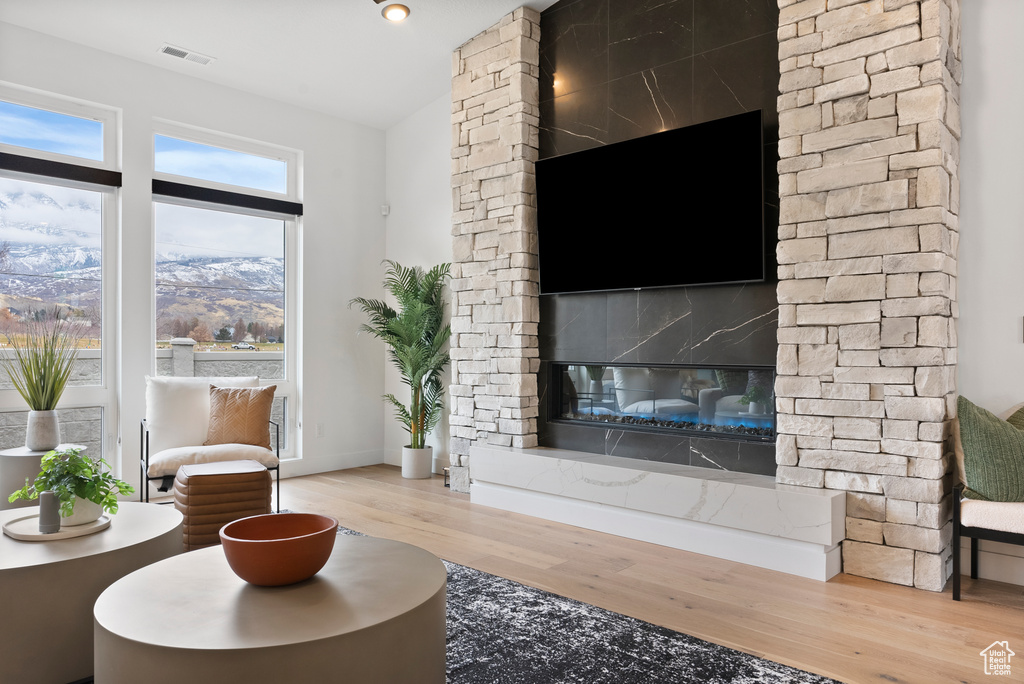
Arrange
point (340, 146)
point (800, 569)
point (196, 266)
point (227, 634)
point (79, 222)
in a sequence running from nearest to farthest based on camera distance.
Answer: point (227, 634), point (800, 569), point (79, 222), point (196, 266), point (340, 146)

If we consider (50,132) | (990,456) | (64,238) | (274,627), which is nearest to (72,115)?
(50,132)

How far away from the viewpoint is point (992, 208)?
10.1 feet

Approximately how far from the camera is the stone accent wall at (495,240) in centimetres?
454

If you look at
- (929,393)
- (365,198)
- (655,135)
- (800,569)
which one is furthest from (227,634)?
(365,198)

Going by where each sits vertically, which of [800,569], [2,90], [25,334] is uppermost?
[2,90]

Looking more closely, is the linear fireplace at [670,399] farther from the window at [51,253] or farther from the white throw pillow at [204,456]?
the window at [51,253]

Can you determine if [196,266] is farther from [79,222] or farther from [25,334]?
[25,334]

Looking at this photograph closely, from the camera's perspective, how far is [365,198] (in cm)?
613

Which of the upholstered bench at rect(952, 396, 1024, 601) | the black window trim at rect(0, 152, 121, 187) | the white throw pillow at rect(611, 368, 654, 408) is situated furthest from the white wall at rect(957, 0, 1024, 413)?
the black window trim at rect(0, 152, 121, 187)

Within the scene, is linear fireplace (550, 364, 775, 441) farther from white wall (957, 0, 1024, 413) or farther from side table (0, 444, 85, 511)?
side table (0, 444, 85, 511)

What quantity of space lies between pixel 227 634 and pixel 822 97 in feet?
10.8

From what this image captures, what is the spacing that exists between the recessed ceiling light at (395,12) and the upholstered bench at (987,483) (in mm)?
3830

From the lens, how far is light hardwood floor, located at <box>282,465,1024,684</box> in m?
2.29

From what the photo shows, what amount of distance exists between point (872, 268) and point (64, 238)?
4882mm
